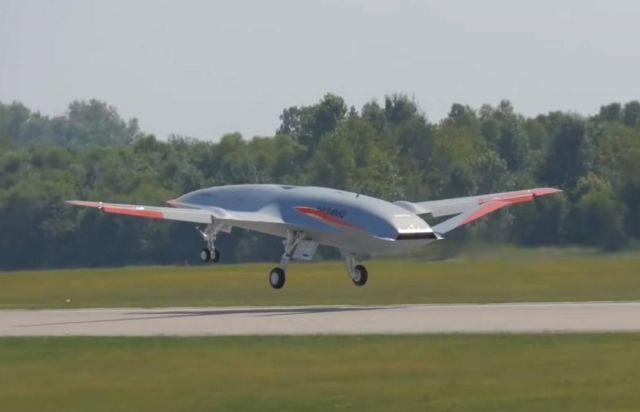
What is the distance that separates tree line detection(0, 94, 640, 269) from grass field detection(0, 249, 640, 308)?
7154 mm

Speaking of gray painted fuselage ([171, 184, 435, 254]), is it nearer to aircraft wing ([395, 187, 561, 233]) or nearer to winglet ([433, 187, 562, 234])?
winglet ([433, 187, 562, 234])

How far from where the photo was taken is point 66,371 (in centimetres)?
3253

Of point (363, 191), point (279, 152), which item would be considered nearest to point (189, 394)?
point (363, 191)

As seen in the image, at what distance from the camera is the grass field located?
53656 mm

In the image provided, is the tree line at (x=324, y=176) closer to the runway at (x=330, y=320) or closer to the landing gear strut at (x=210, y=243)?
the landing gear strut at (x=210, y=243)

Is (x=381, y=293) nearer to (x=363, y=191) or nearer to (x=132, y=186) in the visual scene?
(x=363, y=191)

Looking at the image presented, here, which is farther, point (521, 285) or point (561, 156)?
point (561, 156)

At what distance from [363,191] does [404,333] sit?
51133 mm

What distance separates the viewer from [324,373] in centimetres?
3159

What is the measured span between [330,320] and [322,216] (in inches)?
339

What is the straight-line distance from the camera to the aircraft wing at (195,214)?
5122cm

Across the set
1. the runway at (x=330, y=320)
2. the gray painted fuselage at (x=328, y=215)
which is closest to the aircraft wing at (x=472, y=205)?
the gray painted fuselage at (x=328, y=215)

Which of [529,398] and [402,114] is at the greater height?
[402,114]

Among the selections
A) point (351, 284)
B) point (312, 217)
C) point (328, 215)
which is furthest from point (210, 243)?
point (351, 284)
